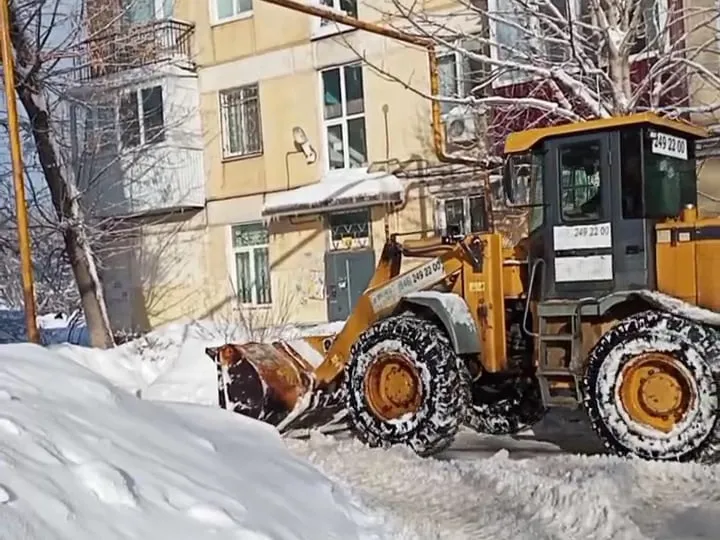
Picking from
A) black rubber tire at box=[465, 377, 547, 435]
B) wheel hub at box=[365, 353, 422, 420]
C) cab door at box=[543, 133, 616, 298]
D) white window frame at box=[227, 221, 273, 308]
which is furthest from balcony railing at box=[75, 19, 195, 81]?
cab door at box=[543, 133, 616, 298]

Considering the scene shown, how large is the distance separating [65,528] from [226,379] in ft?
17.3

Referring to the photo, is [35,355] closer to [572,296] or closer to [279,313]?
[572,296]

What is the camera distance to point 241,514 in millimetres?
5434

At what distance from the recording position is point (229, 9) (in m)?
22.5

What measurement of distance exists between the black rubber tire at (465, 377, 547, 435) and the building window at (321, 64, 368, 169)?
1092 centimetres

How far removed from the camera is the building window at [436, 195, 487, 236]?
18578 mm

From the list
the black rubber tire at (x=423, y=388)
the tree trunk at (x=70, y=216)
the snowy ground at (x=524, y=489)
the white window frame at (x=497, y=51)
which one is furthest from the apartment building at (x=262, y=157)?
the snowy ground at (x=524, y=489)

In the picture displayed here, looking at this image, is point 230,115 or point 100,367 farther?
point 230,115

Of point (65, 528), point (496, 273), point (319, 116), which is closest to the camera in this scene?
point (65, 528)

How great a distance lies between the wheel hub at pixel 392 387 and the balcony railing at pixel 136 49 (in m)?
10.2

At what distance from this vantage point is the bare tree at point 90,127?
15984 millimetres

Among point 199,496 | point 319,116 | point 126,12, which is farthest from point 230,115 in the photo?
point 199,496

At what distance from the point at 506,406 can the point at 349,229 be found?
10.8 metres

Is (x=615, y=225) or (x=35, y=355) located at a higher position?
(x=615, y=225)
